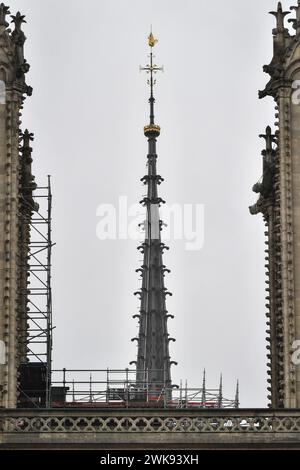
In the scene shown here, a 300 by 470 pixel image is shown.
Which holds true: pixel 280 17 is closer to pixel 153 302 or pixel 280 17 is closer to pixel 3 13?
pixel 3 13

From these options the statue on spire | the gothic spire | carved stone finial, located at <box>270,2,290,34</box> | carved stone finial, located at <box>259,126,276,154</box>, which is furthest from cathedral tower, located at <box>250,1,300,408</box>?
the gothic spire

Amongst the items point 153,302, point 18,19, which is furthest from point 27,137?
point 153,302

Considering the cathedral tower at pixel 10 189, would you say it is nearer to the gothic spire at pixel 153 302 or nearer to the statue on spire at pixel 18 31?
the statue on spire at pixel 18 31

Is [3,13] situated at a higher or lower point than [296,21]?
higher

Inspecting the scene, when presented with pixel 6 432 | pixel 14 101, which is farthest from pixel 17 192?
pixel 6 432

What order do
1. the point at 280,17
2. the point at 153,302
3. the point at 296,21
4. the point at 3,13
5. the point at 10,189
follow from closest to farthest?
the point at 10,189, the point at 3,13, the point at 296,21, the point at 280,17, the point at 153,302

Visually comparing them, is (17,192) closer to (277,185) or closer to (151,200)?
(277,185)

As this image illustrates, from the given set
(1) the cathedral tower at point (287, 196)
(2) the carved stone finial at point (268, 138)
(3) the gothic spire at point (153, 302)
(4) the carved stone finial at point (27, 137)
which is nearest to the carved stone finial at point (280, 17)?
(1) the cathedral tower at point (287, 196)

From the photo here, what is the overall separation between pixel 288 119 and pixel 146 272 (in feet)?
125

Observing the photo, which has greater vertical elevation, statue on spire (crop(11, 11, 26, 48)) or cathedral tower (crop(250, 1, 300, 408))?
statue on spire (crop(11, 11, 26, 48))

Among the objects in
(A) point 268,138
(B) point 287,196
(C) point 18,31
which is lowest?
(B) point 287,196

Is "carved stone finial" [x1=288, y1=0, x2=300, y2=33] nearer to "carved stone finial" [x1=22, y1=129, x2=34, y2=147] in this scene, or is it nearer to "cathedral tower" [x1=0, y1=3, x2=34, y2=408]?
"cathedral tower" [x1=0, y1=3, x2=34, y2=408]

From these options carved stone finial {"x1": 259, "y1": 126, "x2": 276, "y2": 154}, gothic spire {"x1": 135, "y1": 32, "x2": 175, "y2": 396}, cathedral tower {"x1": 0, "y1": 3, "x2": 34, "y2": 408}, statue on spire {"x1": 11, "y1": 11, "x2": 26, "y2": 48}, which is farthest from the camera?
gothic spire {"x1": 135, "y1": 32, "x2": 175, "y2": 396}
